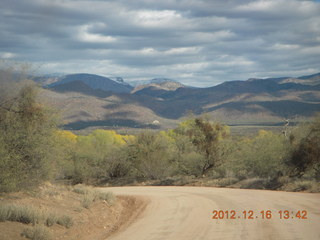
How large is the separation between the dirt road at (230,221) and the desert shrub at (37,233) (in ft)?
6.72

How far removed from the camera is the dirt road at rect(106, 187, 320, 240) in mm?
12062

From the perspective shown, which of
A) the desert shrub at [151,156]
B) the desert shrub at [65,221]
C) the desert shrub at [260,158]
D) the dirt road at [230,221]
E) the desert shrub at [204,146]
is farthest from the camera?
the desert shrub at [151,156]

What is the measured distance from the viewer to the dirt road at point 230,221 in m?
12.1

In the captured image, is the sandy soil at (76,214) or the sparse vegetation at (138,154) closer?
the sandy soil at (76,214)

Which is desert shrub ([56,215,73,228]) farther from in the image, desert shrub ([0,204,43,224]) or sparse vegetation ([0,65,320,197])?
desert shrub ([0,204,43,224])

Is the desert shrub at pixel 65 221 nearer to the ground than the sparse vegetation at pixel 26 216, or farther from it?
nearer to the ground

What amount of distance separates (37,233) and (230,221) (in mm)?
6548

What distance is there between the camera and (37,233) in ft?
38.6

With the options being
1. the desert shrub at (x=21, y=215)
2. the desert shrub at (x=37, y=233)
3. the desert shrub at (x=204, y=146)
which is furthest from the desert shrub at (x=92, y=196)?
the desert shrub at (x=204, y=146)

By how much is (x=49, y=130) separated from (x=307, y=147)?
17694 millimetres

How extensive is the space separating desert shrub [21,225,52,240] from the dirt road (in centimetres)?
205

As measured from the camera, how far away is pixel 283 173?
3012cm
